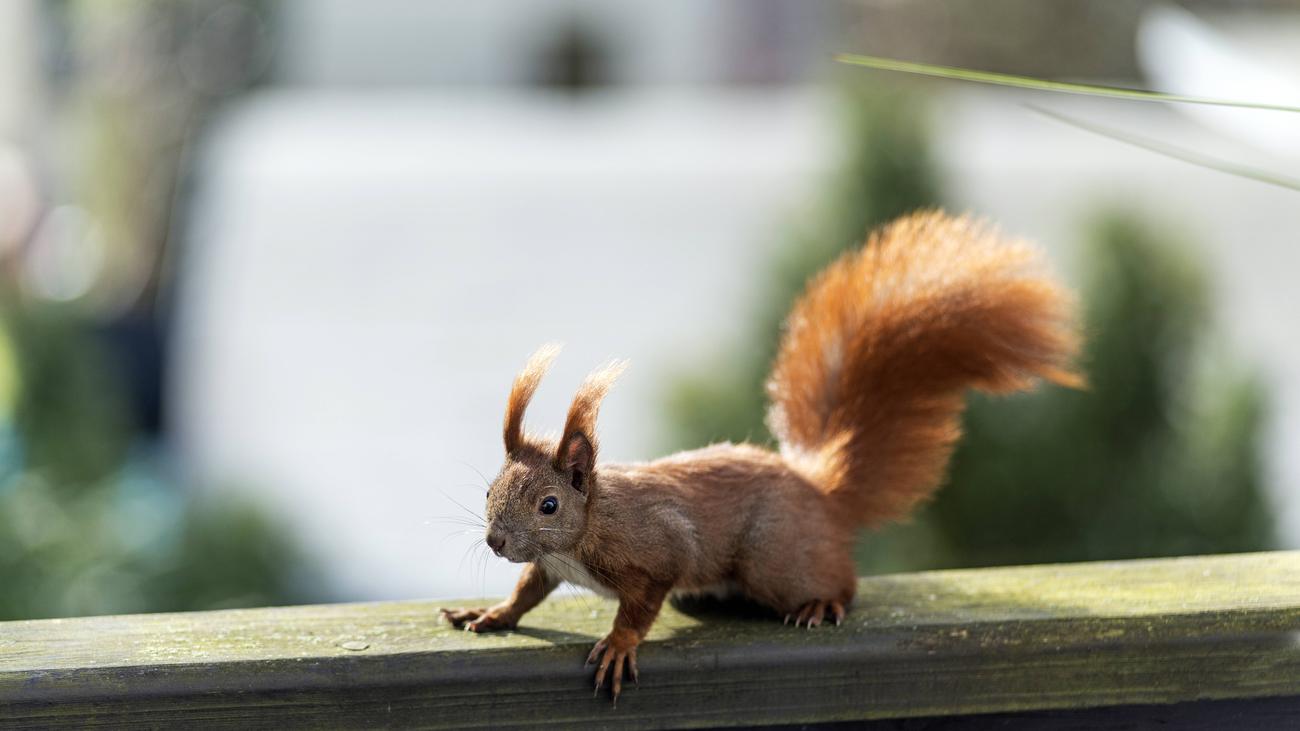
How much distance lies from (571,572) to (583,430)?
0.08m

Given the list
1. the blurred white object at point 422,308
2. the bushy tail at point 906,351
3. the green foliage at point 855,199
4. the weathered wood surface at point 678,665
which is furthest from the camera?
the blurred white object at point 422,308

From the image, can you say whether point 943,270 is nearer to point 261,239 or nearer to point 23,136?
point 261,239

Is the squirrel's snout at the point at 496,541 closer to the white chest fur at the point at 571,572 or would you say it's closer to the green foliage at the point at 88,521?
the white chest fur at the point at 571,572

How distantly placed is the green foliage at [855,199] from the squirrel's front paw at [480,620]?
134cm

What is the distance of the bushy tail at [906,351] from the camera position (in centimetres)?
78

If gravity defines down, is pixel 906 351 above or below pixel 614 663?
above

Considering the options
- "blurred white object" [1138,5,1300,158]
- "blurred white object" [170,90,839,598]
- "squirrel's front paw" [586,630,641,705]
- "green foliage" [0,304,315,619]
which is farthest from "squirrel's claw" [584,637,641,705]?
"green foliage" [0,304,315,619]

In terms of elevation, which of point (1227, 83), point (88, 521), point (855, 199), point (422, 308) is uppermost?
point (1227, 83)

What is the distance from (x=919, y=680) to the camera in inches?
26.8

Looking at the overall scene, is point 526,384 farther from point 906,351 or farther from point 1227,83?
point 1227,83

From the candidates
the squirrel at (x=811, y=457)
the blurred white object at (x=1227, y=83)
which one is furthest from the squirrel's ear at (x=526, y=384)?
the blurred white object at (x=1227, y=83)

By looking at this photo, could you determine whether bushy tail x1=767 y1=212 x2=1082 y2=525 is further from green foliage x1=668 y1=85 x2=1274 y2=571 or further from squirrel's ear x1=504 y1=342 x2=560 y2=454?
green foliage x1=668 y1=85 x2=1274 y2=571

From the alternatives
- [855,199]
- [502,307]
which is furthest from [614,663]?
[502,307]

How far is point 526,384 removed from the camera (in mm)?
664
